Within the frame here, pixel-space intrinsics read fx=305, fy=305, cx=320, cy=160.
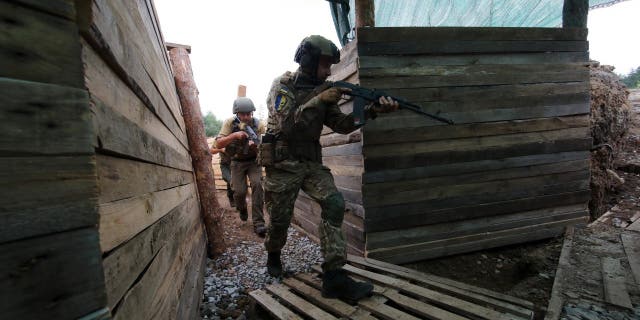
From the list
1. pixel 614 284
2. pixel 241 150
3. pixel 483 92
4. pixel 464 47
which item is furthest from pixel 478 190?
pixel 241 150

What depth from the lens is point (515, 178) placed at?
3.81 m

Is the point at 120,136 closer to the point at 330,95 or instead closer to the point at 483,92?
the point at 330,95

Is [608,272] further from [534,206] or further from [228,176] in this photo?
[228,176]

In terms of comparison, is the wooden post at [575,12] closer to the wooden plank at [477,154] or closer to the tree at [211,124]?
the wooden plank at [477,154]

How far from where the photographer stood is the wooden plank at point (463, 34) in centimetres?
327

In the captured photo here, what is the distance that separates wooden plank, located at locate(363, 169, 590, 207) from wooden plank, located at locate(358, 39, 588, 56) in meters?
1.54

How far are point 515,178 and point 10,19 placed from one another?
4.46 m

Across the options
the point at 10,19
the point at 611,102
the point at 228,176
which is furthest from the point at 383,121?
the point at 611,102

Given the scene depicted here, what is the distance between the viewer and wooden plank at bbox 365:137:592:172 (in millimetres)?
3375

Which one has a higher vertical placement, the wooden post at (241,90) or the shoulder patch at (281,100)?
the wooden post at (241,90)

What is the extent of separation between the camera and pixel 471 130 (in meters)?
3.60

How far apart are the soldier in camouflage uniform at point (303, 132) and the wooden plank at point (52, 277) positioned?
2.04 meters

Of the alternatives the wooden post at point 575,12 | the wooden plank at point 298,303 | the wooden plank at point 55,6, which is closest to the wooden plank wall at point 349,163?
the wooden plank at point 298,303

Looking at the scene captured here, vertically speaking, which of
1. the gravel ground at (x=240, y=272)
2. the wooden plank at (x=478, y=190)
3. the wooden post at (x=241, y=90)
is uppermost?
the wooden post at (x=241, y=90)
